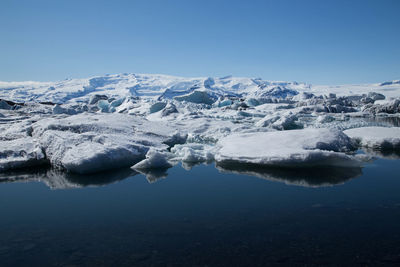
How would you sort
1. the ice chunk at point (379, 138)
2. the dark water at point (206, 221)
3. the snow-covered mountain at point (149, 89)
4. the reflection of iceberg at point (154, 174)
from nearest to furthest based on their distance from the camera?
1. the dark water at point (206, 221)
2. the reflection of iceberg at point (154, 174)
3. the ice chunk at point (379, 138)
4. the snow-covered mountain at point (149, 89)

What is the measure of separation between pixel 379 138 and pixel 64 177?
5.20 metres

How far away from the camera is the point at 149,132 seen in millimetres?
5469

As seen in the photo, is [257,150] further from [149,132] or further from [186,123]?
[186,123]

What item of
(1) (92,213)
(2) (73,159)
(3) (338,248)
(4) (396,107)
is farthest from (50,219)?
(4) (396,107)

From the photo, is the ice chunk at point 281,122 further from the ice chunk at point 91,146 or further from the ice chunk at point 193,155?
the ice chunk at point 193,155

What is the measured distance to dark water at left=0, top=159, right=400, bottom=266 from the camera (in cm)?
154

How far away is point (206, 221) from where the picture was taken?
1.98 metres

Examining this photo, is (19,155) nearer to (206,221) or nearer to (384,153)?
(206,221)

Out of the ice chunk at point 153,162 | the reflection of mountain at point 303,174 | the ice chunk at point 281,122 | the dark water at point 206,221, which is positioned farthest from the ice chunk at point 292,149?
the ice chunk at point 281,122

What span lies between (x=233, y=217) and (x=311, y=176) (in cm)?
146

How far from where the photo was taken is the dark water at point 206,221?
1536 millimetres

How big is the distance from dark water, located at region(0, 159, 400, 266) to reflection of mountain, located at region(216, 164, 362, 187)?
0.07 ft

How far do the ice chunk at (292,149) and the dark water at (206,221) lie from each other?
204 mm

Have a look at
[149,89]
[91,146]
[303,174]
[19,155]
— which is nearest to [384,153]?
[303,174]
